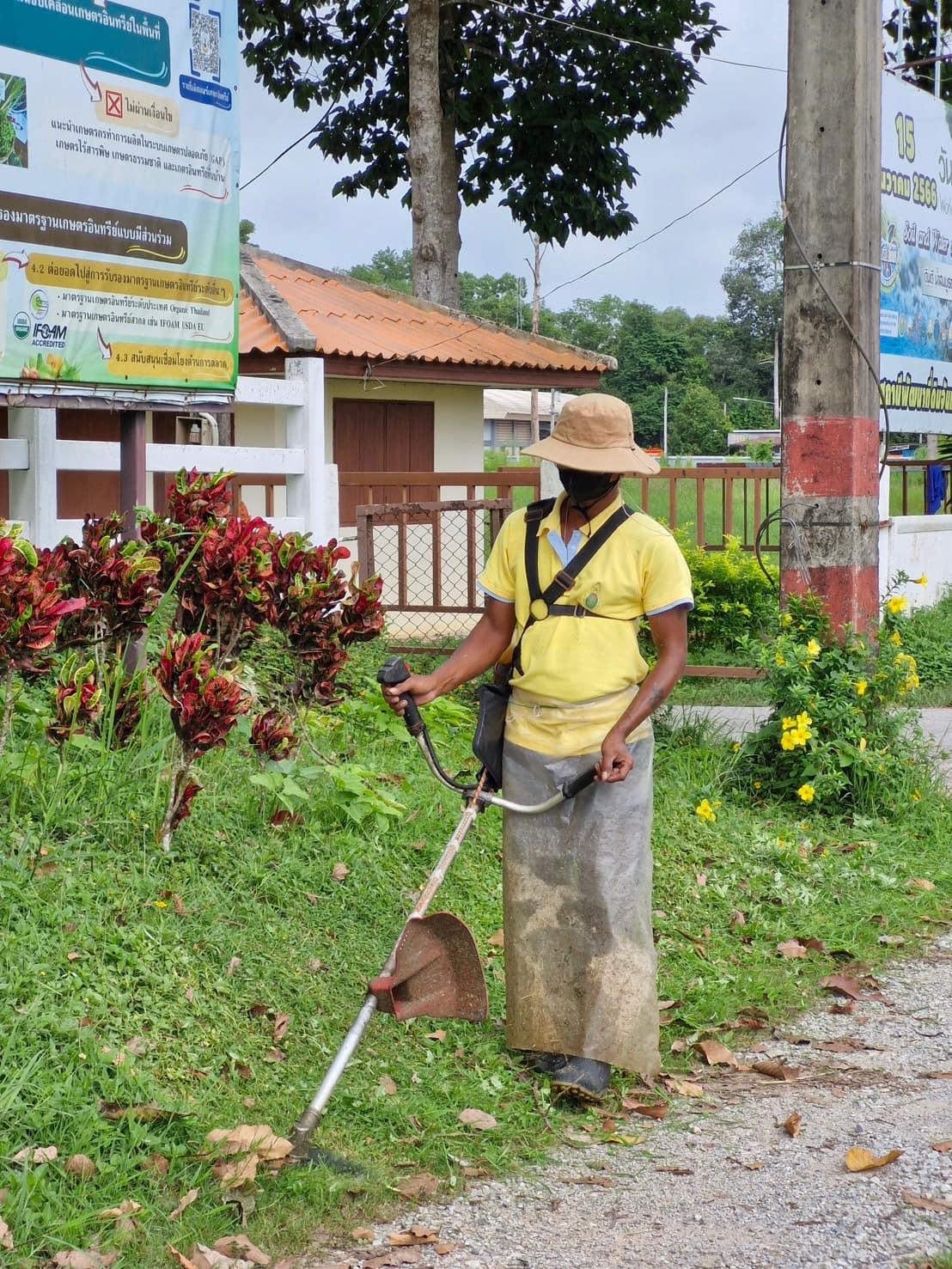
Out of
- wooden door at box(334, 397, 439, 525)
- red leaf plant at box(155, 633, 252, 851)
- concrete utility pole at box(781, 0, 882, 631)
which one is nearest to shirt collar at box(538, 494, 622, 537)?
red leaf plant at box(155, 633, 252, 851)

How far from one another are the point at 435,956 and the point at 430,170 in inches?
571

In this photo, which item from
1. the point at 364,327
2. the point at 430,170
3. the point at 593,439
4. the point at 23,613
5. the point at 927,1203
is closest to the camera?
the point at 927,1203

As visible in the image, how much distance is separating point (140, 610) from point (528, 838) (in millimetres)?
1749

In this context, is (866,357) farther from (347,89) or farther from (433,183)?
(347,89)

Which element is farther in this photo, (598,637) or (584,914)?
(584,914)

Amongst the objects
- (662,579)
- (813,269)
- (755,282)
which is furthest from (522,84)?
(755,282)

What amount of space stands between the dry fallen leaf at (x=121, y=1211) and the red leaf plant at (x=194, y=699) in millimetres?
1532

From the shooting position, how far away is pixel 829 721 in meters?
7.15

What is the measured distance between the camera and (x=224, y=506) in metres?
6.07

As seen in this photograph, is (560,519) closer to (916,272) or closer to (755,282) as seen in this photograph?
(916,272)

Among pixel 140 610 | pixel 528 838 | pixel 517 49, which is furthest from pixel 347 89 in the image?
pixel 528 838

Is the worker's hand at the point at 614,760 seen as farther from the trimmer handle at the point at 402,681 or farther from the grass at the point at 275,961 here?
the grass at the point at 275,961

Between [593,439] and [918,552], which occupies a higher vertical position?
[593,439]

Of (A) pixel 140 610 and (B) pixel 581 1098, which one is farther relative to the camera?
(A) pixel 140 610
